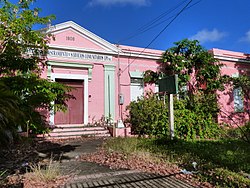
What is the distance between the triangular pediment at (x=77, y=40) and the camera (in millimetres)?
11328

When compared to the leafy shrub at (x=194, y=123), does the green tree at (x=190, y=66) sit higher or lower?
higher

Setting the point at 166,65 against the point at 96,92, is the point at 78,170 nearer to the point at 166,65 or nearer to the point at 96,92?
the point at 96,92

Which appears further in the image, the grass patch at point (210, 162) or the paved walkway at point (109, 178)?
the grass patch at point (210, 162)

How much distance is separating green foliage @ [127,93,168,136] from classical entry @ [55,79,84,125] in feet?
9.13

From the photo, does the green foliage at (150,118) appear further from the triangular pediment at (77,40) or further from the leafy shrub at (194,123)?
the triangular pediment at (77,40)

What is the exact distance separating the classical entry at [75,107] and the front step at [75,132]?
1.67 ft

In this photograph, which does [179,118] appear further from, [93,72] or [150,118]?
[93,72]

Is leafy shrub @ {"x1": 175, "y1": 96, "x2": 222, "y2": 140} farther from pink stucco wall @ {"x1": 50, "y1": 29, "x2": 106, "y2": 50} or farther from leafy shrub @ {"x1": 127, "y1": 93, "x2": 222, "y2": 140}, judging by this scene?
pink stucco wall @ {"x1": 50, "y1": 29, "x2": 106, "y2": 50}

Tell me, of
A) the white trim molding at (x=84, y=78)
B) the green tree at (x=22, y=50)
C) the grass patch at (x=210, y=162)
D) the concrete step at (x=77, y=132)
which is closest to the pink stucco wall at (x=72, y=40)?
the white trim molding at (x=84, y=78)

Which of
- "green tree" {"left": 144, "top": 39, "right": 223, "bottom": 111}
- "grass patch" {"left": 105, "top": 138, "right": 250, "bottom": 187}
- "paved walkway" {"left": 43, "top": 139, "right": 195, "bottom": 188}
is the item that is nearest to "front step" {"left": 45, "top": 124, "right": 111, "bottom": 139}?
"grass patch" {"left": 105, "top": 138, "right": 250, "bottom": 187}

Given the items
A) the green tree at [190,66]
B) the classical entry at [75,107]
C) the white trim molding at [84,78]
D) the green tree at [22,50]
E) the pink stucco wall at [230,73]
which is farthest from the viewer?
the pink stucco wall at [230,73]

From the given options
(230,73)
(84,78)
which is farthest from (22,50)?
(230,73)

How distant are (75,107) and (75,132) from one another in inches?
72.6

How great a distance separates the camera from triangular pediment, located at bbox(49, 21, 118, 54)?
11.3 meters
